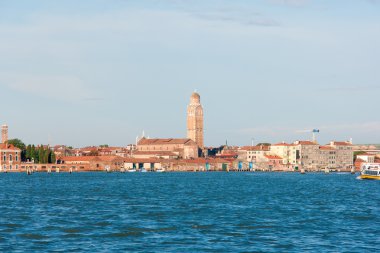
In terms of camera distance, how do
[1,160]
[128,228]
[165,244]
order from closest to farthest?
[165,244] → [128,228] → [1,160]

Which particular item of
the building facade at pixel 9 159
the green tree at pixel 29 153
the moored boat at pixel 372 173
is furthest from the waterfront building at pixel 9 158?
the moored boat at pixel 372 173

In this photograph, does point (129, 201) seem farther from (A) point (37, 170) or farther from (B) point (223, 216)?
(A) point (37, 170)

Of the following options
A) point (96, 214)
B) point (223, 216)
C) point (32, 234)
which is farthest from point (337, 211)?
point (32, 234)

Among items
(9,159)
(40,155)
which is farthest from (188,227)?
(40,155)

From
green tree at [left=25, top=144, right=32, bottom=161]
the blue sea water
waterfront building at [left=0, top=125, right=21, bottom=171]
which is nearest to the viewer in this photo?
the blue sea water

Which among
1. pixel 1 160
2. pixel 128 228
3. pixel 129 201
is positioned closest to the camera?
pixel 128 228

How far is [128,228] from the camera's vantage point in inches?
1480

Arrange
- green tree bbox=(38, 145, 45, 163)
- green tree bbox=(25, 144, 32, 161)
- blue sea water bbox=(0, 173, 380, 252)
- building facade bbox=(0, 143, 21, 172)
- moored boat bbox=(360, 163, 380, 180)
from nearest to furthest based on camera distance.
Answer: blue sea water bbox=(0, 173, 380, 252), moored boat bbox=(360, 163, 380, 180), building facade bbox=(0, 143, 21, 172), green tree bbox=(38, 145, 45, 163), green tree bbox=(25, 144, 32, 161)

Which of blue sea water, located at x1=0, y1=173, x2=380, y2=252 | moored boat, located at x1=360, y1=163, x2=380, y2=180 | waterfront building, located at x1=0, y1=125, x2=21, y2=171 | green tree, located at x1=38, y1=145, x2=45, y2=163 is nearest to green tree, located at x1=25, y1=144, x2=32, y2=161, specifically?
green tree, located at x1=38, y1=145, x2=45, y2=163

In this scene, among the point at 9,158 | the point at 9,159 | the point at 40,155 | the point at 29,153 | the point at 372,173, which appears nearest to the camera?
the point at 372,173

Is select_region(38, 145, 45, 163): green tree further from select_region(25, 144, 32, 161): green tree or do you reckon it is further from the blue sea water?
the blue sea water

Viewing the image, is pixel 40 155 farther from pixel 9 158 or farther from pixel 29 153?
pixel 9 158

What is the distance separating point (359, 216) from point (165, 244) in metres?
17.0

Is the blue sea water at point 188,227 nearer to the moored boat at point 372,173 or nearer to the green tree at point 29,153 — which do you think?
the moored boat at point 372,173
